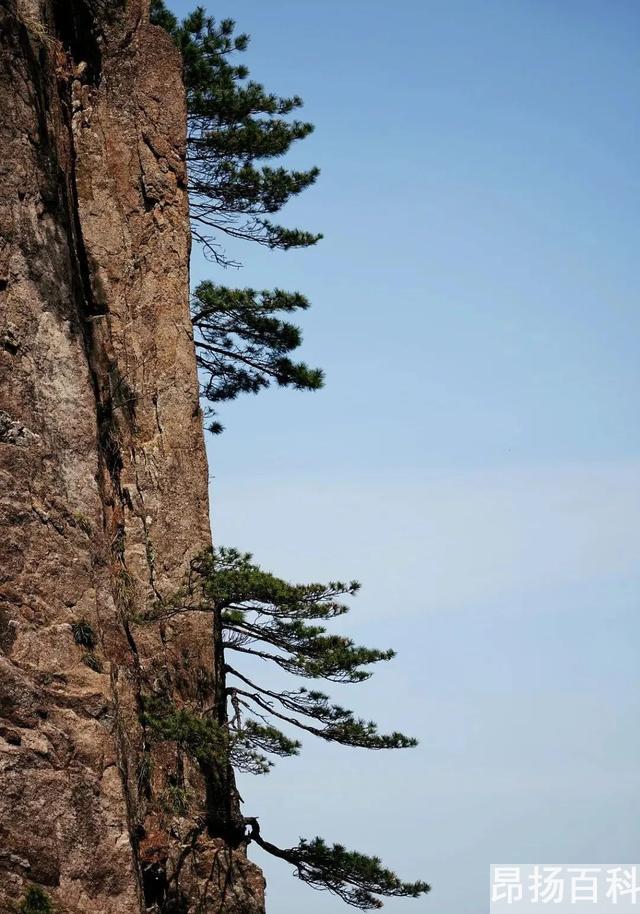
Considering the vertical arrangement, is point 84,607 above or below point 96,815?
above

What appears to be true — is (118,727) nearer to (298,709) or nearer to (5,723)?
(5,723)

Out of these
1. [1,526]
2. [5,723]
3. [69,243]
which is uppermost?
[69,243]

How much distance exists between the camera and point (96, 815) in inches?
406

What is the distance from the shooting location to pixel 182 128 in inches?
632

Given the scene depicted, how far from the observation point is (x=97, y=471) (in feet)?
38.8

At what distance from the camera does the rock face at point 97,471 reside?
33.8ft

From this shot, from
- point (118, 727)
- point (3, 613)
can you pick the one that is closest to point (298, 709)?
point (118, 727)

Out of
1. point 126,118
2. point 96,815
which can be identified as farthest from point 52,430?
point 126,118

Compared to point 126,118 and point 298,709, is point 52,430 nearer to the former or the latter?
point 298,709

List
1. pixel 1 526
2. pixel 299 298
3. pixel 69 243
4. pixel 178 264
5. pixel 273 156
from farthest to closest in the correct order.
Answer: pixel 273 156 < pixel 299 298 < pixel 178 264 < pixel 69 243 < pixel 1 526

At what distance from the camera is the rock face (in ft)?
33.8

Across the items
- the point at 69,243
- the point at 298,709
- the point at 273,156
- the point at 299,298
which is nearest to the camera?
the point at 69,243

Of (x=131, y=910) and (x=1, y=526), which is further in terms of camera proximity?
(x=1, y=526)

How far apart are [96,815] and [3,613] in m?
1.91
